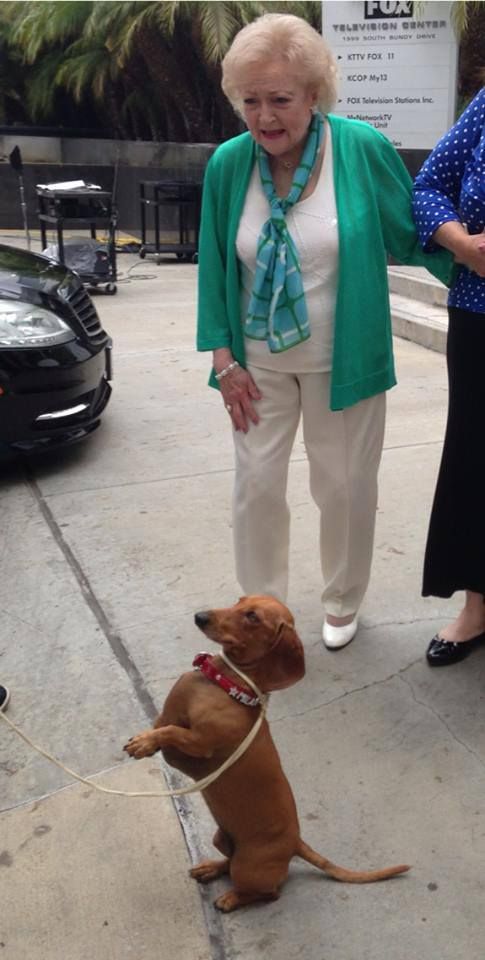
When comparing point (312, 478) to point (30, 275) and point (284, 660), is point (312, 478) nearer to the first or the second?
point (284, 660)

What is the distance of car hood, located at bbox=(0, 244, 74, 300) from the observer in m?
4.88

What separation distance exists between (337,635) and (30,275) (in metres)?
2.93

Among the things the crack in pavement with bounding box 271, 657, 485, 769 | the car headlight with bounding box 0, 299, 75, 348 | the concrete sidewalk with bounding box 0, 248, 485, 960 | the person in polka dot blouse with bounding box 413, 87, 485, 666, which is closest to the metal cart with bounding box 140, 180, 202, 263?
the car headlight with bounding box 0, 299, 75, 348

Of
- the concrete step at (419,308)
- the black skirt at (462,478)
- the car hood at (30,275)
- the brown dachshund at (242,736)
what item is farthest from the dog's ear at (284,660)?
the concrete step at (419,308)

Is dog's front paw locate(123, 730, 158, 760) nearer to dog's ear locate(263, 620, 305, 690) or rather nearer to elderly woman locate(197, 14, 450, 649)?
dog's ear locate(263, 620, 305, 690)

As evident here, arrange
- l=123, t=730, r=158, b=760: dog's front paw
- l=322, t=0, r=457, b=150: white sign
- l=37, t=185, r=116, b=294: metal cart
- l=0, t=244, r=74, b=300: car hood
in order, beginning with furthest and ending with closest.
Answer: l=37, t=185, r=116, b=294: metal cart < l=322, t=0, r=457, b=150: white sign < l=0, t=244, r=74, b=300: car hood < l=123, t=730, r=158, b=760: dog's front paw

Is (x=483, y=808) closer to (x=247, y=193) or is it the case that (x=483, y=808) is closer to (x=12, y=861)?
(x=12, y=861)

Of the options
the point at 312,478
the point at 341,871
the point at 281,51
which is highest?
the point at 281,51

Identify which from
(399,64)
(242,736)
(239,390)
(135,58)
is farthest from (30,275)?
(135,58)

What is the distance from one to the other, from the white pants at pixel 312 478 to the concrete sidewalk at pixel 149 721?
316 mm

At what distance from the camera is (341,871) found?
2.09m

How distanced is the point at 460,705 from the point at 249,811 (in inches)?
41.9

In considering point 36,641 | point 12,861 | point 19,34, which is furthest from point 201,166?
point 12,861

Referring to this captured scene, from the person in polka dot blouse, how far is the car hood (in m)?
2.68
